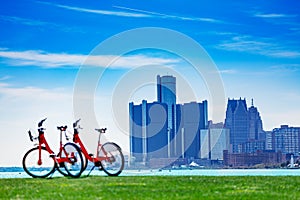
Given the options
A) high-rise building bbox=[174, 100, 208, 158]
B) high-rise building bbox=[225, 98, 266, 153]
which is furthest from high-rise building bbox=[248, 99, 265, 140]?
high-rise building bbox=[174, 100, 208, 158]

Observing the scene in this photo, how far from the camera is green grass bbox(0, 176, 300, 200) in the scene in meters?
16.1

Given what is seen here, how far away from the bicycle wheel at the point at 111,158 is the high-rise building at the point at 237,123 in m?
118

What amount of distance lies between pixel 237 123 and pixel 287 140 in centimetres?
1245

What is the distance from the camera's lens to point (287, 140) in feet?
501

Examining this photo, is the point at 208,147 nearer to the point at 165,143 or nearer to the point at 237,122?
the point at 165,143

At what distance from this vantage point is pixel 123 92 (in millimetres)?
33875

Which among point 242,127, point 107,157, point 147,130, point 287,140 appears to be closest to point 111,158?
point 107,157

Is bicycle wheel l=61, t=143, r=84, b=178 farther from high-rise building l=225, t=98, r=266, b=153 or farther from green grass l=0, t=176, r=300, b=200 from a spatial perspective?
high-rise building l=225, t=98, r=266, b=153

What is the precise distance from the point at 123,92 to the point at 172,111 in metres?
36.0

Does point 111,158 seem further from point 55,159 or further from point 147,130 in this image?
point 147,130

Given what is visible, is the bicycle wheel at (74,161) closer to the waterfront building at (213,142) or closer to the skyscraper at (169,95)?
the skyscraper at (169,95)

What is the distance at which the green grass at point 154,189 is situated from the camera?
16.1 meters

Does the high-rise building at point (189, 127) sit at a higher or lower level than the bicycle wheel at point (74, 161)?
higher

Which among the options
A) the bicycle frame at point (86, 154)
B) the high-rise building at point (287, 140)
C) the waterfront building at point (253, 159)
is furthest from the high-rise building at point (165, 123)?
the high-rise building at point (287, 140)
